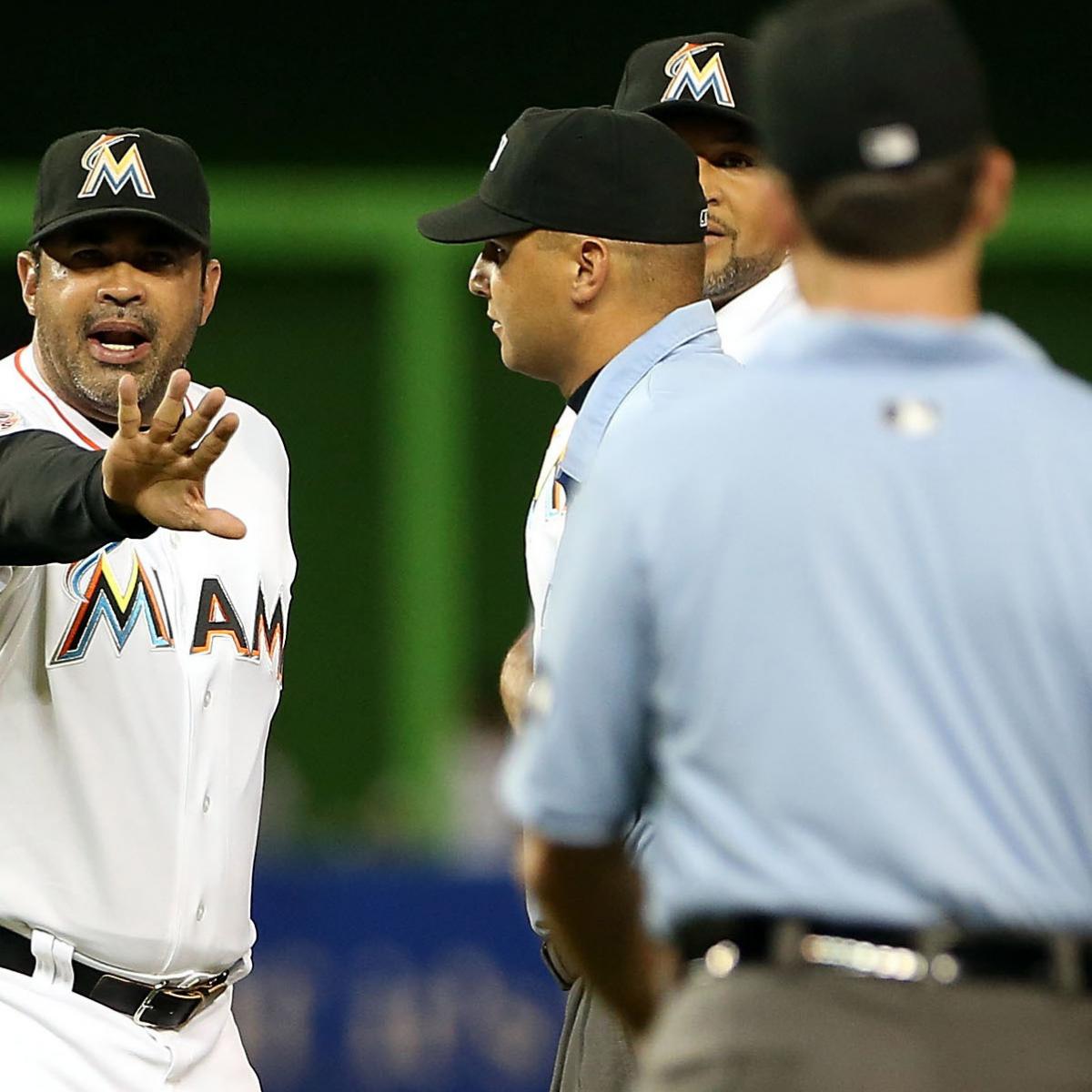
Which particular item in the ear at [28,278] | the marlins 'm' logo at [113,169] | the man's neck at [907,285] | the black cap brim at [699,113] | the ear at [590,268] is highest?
the man's neck at [907,285]

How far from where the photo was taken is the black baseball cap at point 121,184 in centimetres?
381

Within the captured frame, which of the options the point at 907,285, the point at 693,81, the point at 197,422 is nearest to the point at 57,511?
the point at 197,422

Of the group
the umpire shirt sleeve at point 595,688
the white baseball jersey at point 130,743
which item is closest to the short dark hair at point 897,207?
the umpire shirt sleeve at point 595,688

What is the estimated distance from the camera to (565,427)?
3.77 m

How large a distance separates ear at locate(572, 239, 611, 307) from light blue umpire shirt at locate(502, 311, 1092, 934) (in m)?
1.53

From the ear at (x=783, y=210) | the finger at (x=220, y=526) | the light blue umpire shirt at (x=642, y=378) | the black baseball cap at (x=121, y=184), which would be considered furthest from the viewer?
the black baseball cap at (x=121, y=184)

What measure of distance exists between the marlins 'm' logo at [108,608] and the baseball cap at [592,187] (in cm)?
70

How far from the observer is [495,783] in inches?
319

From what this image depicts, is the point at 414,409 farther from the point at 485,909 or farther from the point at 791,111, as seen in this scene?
the point at 791,111

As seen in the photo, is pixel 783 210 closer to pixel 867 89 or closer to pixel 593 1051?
pixel 867 89

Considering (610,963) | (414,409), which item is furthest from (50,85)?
(610,963)

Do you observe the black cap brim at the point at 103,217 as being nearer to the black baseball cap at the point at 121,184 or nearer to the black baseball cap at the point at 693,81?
the black baseball cap at the point at 121,184

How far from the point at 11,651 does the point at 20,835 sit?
0.88 feet

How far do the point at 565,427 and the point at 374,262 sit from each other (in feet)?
17.1
